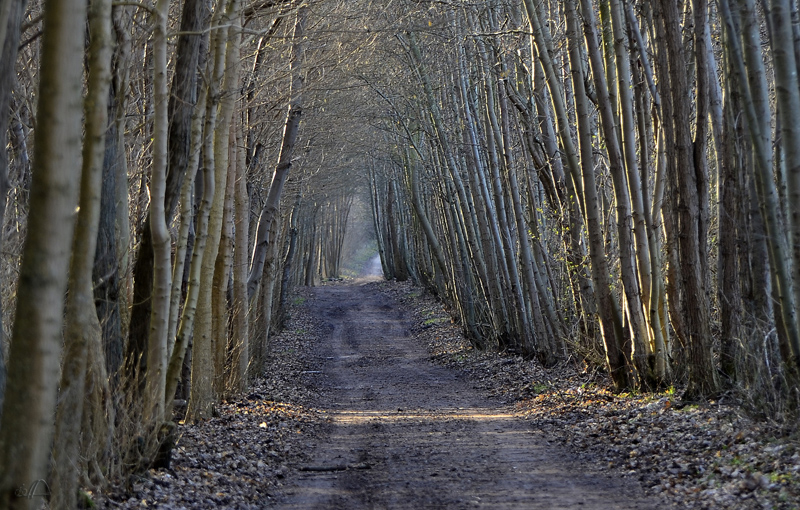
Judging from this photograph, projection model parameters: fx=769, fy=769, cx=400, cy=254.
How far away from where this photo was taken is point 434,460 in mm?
7270

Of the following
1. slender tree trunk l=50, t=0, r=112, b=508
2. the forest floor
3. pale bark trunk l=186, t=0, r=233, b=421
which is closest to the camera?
slender tree trunk l=50, t=0, r=112, b=508

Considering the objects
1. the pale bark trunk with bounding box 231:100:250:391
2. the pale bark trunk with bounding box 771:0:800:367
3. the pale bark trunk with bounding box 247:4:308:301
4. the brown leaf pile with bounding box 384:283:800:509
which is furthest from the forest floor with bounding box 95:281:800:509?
the pale bark trunk with bounding box 247:4:308:301

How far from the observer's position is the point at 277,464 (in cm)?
743

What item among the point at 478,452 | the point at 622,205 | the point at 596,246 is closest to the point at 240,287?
the point at 596,246

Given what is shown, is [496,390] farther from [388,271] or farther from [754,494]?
[388,271]

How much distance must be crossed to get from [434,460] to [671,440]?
2.16 meters

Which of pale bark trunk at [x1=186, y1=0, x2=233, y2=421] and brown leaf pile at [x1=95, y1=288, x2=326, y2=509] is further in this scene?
pale bark trunk at [x1=186, y1=0, x2=233, y2=421]

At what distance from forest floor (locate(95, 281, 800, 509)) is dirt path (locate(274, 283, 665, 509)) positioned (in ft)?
0.06

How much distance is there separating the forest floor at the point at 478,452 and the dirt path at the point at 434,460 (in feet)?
0.06

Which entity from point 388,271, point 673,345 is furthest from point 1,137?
point 388,271

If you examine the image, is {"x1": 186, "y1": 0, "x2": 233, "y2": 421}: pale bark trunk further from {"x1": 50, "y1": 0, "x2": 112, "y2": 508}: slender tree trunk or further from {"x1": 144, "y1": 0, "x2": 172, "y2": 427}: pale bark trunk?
{"x1": 50, "y1": 0, "x2": 112, "y2": 508}: slender tree trunk

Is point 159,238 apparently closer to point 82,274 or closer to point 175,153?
point 175,153

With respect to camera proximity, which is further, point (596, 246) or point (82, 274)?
point (596, 246)

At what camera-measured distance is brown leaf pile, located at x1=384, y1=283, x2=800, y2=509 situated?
205 inches
